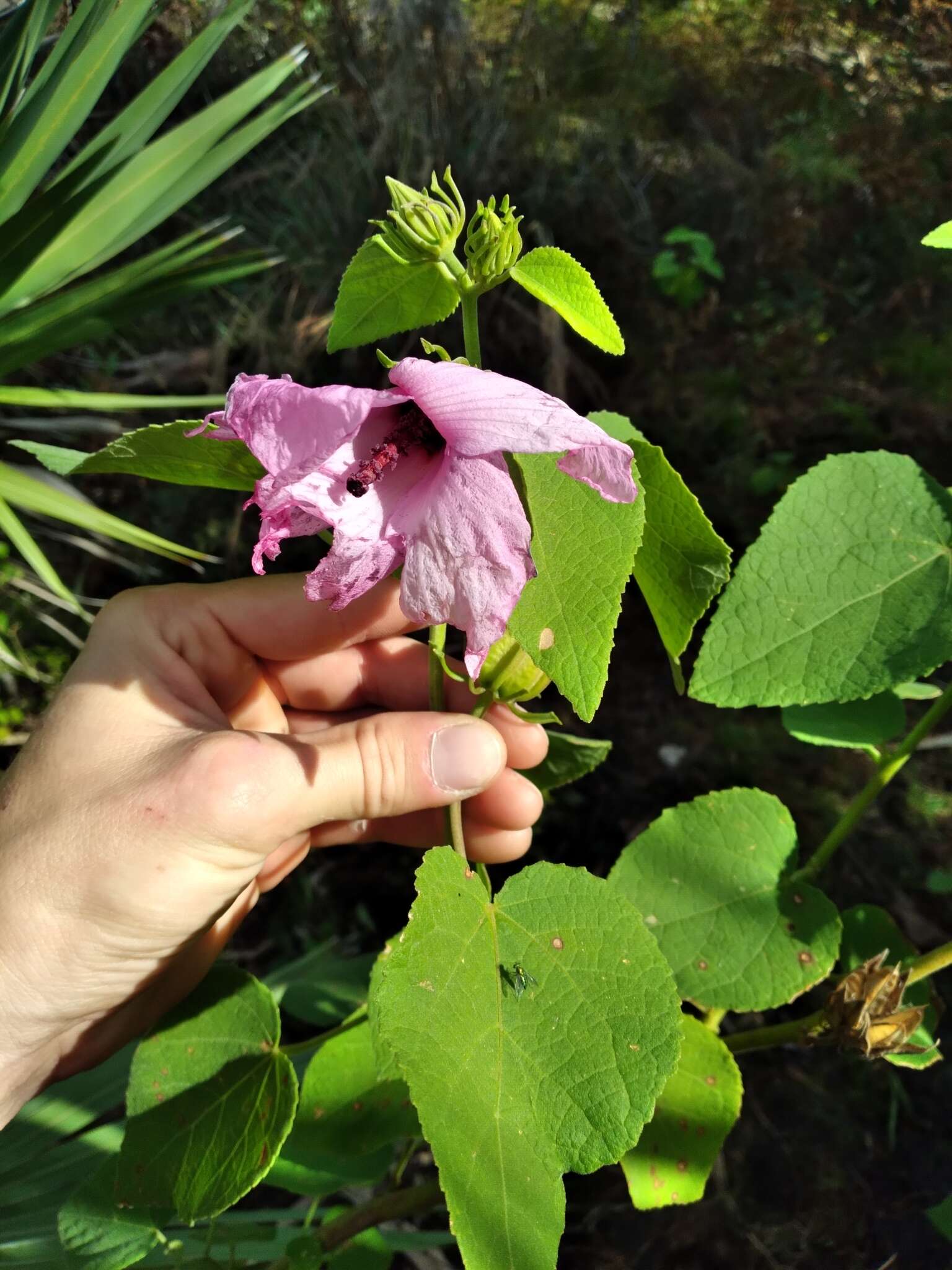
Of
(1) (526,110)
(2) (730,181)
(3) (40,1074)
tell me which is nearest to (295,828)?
(3) (40,1074)

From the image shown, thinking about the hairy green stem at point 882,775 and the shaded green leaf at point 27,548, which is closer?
the hairy green stem at point 882,775

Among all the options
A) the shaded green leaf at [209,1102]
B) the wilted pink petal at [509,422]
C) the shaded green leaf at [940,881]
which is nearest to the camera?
the wilted pink petal at [509,422]

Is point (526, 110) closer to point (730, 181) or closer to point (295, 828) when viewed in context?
point (730, 181)

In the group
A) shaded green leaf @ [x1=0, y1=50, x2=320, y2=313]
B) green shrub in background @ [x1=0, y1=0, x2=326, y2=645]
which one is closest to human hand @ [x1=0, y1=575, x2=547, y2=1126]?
green shrub in background @ [x1=0, y1=0, x2=326, y2=645]

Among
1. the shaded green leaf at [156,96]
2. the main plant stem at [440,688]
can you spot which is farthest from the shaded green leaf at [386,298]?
the shaded green leaf at [156,96]

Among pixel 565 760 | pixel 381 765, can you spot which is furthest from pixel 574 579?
pixel 565 760

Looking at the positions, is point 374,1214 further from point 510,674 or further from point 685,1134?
point 510,674

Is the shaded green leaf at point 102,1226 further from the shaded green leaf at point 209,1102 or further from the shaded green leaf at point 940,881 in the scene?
the shaded green leaf at point 940,881
